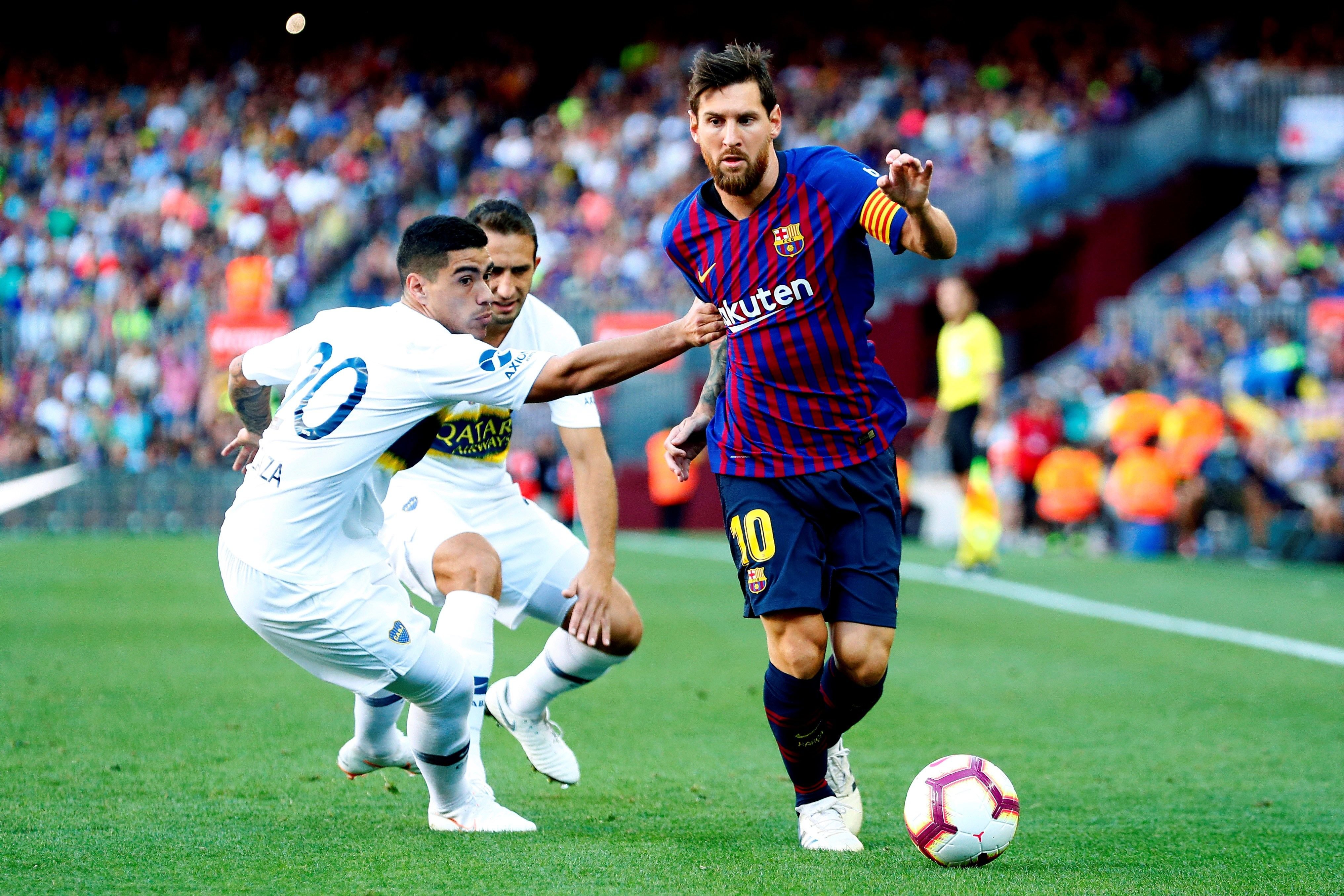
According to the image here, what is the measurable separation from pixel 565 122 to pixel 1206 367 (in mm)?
14370

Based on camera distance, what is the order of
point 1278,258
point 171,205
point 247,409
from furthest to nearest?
1. point 171,205
2. point 1278,258
3. point 247,409

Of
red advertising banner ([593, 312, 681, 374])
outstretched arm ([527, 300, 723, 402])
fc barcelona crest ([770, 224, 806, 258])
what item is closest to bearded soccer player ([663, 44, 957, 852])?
fc barcelona crest ([770, 224, 806, 258])

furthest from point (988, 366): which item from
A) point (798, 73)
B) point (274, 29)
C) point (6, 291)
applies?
point (274, 29)

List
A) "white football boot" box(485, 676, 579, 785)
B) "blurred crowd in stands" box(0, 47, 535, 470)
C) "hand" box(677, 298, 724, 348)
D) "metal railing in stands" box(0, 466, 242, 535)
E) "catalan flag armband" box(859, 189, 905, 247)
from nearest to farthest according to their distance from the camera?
"hand" box(677, 298, 724, 348) < "catalan flag armband" box(859, 189, 905, 247) < "white football boot" box(485, 676, 579, 785) < "metal railing in stands" box(0, 466, 242, 535) < "blurred crowd in stands" box(0, 47, 535, 470)

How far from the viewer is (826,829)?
4531 millimetres

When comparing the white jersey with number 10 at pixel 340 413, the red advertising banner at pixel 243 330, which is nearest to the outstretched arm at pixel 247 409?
the white jersey with number 10 at pixel 340 413

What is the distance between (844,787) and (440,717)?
4.08 ft

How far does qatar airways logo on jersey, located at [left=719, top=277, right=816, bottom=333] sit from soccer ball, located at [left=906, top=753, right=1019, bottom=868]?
1439 mm

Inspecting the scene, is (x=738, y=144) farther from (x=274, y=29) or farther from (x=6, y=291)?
(x=274, y=29)

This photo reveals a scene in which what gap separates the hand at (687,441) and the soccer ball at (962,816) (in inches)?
49.1

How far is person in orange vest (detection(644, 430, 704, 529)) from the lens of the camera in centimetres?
2161

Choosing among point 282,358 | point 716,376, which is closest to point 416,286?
point 282,358

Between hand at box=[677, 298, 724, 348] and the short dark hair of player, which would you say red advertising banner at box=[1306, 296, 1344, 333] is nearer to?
the short dark hair of player

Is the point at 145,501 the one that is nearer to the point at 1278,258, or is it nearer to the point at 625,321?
the point at 625,321
